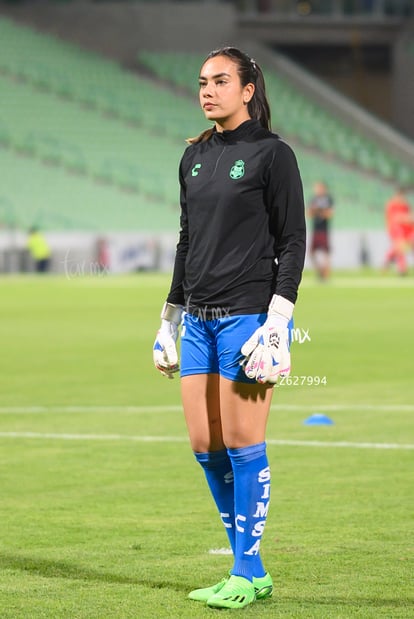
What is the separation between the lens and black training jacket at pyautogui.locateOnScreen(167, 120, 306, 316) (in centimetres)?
589

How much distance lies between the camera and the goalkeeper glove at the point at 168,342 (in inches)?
247

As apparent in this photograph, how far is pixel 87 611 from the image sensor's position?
571 centimetres

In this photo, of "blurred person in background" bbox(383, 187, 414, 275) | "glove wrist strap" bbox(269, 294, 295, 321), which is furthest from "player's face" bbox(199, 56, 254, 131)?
"blurred person in background" bbox(383, 187, 414, 275)

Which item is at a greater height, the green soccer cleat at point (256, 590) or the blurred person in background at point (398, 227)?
the blurred person in background at point (398, 227)

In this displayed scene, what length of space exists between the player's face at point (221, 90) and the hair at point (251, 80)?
0.03m

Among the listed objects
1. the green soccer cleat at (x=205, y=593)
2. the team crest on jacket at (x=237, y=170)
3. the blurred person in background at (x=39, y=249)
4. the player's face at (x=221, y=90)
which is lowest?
the green soccer cleat at (x=205, y=593)

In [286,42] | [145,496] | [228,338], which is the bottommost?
[145,496]

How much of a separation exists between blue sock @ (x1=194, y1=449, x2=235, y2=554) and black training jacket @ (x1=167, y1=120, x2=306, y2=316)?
0.66 meters

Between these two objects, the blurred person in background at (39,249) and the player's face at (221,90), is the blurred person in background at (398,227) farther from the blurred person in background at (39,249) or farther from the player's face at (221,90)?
the player's face at (221,90)

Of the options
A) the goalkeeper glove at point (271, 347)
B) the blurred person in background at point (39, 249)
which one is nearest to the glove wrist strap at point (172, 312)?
the goalkeeper glove at point (271, 347)

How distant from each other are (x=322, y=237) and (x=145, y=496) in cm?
2628

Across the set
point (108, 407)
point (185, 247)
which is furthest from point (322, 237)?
point (185, 247)

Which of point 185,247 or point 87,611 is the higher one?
point 185,247

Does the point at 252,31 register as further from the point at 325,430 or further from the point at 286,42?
the point at 325,430
